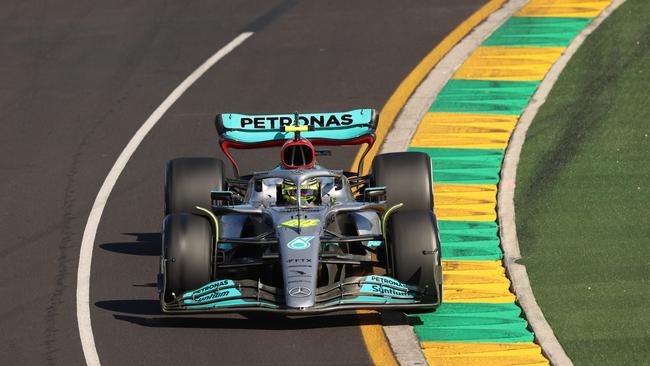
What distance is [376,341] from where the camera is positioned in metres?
15.9

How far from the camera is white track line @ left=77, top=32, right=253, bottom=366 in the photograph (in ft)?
54.0

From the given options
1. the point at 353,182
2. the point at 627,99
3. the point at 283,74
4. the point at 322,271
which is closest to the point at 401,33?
the point at 283,74

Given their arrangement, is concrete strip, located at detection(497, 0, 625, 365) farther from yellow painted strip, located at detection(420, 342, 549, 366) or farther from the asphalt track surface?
the asphalt track surface

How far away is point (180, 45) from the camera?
27375 mm

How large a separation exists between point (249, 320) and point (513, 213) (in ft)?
14.4

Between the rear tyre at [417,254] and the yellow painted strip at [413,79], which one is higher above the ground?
the yellow painted strip at [413,79]

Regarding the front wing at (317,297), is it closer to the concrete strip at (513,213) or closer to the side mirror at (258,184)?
the concrete strip at (513,213)

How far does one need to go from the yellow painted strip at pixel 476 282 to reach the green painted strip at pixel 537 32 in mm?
9036

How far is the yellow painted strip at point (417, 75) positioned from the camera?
22.7 meters

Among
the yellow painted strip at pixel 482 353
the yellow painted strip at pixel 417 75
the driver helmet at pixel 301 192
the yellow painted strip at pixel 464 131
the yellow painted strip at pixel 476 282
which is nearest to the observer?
the yellow painted strip at pixel 482 353

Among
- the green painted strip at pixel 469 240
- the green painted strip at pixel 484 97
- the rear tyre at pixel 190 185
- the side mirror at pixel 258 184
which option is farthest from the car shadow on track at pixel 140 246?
the green painted strip at pixel 484 97

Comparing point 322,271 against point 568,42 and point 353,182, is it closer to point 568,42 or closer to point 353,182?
point 353,182

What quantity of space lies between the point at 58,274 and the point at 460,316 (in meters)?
4.81

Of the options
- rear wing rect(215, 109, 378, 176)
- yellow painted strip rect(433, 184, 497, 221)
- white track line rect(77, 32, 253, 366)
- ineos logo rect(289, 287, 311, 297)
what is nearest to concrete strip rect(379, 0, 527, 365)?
ineos logo rect(289, 287, 311, 297)
